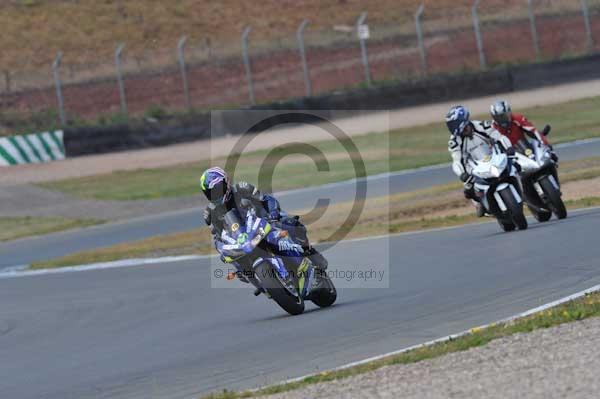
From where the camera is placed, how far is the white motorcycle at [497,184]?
15.5 m

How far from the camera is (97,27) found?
48.5 metres

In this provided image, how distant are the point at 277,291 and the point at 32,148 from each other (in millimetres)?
23464

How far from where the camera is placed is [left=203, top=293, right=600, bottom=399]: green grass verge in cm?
798

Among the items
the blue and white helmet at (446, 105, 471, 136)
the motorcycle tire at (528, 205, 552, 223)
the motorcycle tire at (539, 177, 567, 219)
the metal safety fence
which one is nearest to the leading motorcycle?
the blue and white helmet at (446, 105, 471, 136)

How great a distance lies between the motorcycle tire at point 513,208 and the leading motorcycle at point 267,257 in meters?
4.62

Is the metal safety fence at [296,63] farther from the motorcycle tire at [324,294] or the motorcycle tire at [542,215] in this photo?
the motorcycle tire at [324,294]

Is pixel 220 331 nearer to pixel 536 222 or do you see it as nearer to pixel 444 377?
pixel 444 377

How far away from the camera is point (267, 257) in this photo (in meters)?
11.2

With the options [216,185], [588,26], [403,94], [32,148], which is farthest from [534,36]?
[216,185]

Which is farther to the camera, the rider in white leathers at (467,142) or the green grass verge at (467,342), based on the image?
the rider in white leathers at (467,142)

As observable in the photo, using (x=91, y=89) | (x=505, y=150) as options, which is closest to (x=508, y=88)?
(x=91, y=89)

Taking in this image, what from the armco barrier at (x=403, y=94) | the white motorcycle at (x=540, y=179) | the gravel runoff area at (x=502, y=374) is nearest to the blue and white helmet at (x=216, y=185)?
the gravel runoff area at (x=502, y=374)

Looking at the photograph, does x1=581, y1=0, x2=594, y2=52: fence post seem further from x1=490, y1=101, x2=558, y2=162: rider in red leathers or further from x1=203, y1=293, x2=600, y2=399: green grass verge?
x1=203, y1=293, x2=600, y2=399: green grass verge
